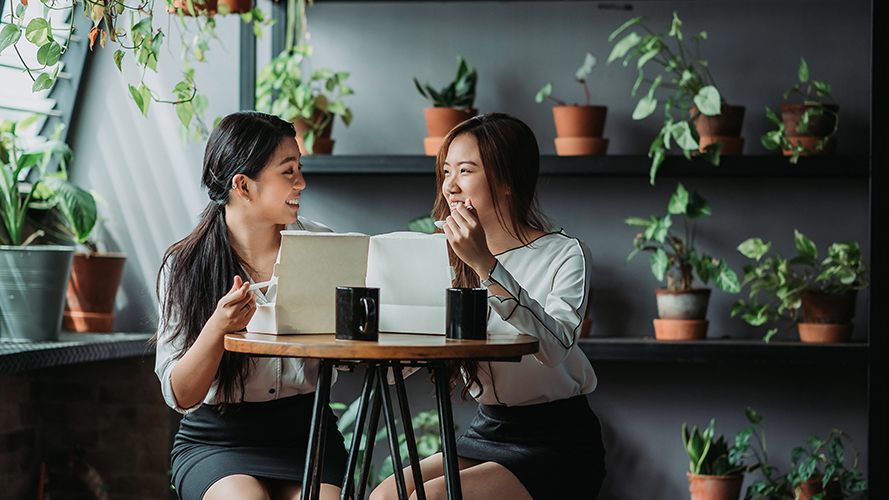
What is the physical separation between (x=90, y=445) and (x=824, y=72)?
3060mm

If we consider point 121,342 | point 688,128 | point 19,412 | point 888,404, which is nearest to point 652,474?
point 888,404

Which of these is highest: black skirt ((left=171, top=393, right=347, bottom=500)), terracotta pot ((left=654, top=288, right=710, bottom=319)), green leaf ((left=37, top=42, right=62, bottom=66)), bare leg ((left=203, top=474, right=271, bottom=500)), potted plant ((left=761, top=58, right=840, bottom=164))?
potted plant ((left=761, top=58, right=840, bottom=164))

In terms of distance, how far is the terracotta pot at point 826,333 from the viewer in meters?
2.72

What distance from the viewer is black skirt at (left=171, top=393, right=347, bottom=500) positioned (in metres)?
1.63

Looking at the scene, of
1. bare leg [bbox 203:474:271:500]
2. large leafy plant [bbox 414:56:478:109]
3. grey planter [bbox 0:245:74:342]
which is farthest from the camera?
large leafy plant [bbox 414:56:478:109]

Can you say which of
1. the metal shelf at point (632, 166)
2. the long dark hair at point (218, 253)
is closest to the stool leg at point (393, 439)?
the long dark hair at point (218, 253)

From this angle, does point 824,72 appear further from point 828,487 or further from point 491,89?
point 828,487

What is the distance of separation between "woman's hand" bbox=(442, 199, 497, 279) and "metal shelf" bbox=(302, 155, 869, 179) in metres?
1.37

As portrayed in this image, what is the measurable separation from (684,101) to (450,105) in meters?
0.84

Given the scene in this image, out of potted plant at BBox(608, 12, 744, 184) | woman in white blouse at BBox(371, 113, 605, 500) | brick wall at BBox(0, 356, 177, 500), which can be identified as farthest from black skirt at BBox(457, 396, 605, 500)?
brick wall at BBox(0, 356, 177, 500)

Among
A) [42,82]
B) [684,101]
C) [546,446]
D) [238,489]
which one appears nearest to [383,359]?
[238,489]

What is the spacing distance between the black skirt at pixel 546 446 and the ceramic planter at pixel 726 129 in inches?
54.2

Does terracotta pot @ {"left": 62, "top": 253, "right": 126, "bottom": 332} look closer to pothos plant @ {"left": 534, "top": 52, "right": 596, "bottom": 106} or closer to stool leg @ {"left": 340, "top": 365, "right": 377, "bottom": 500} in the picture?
pothos plant @ {"left": 534, "top": 52, "right": 596, "bottom": 106}

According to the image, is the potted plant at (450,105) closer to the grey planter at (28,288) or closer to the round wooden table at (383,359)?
the grey planter at (28,288)
